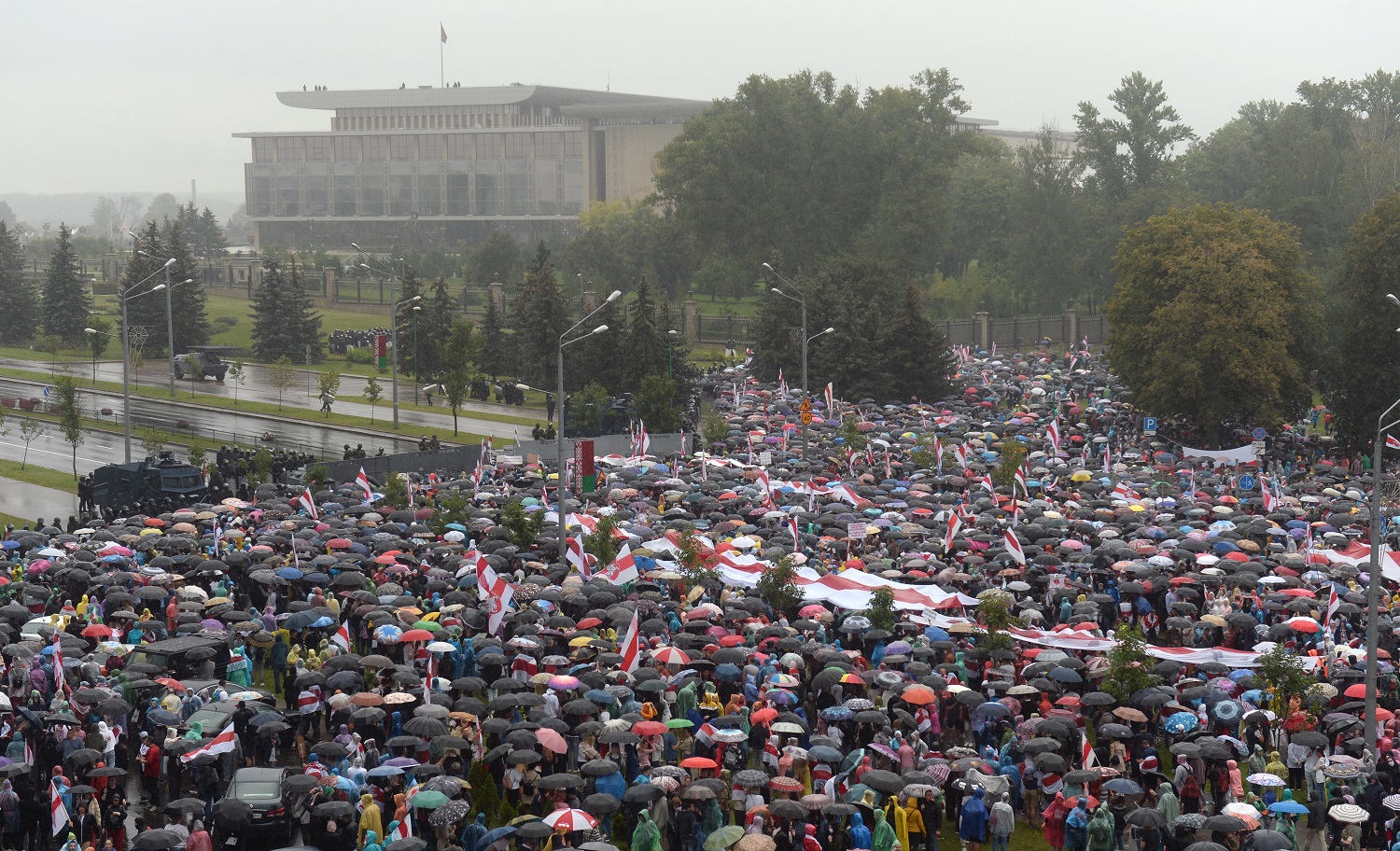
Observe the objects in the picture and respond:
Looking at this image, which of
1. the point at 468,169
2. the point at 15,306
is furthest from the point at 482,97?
the point at 15,306

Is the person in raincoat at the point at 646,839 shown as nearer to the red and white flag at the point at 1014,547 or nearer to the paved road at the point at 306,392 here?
the red and white flag at the point at 1014,547

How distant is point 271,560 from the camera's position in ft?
103

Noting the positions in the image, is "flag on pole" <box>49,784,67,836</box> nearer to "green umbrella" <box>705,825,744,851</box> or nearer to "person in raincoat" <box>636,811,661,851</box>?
"person in raincoat" <box>636,811,661,851</box>

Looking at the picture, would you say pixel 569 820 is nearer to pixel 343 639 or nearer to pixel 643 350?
pixel 343 639

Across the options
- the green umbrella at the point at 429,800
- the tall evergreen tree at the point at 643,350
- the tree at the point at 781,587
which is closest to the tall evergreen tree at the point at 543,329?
the tall evergreen tree at the point at 643,350

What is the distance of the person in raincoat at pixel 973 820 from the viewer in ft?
61.8

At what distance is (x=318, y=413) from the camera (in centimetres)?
6353

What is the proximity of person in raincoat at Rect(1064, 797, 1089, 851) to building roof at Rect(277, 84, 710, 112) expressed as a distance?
490 feet

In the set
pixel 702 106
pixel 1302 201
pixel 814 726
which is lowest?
pixel 814 726

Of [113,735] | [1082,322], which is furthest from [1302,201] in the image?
[113,735]

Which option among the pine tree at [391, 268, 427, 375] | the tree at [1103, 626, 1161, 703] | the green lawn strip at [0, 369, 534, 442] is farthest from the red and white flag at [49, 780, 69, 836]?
the pine tree at [391, 268, 427, 375]

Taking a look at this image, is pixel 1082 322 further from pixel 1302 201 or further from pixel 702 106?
pixel 702 106

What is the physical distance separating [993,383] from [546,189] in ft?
330

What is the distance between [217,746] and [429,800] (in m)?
3.55
